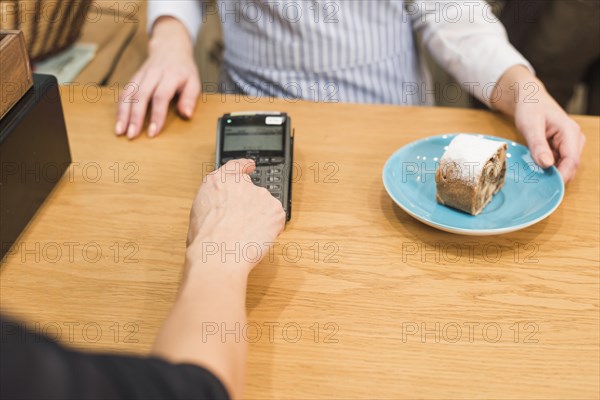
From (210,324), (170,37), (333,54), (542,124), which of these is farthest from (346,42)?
(210,324)

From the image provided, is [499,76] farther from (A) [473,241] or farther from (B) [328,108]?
(A) [473,241]

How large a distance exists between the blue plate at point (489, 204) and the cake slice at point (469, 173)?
0.02 meters

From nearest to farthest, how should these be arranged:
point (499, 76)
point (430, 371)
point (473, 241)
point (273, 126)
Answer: point (430, 371)
point (473, 241)
point (273, 126)
point (499, 76)

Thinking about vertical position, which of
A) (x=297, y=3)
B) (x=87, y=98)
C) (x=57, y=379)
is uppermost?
(x=57, y=379)

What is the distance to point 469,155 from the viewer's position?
95 cm

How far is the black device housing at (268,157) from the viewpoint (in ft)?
3.24

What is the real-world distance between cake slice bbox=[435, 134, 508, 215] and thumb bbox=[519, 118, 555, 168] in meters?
0.09

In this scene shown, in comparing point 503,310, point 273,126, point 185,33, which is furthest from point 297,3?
point 503,310

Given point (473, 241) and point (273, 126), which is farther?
point (273, 126)

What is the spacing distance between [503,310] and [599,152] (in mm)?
444

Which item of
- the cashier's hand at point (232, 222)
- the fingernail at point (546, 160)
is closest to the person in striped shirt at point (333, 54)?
the fingernail at point (546, 160)

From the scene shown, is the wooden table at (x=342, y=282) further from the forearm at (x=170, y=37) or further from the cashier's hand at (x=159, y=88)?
the forearm at (x=170, y=37)

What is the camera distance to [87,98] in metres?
1.29

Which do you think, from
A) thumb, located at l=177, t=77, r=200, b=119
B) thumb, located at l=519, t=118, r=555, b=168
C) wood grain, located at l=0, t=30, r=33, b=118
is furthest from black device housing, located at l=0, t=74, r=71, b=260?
thumb, located at l=519, t=118, r=555, b=168
